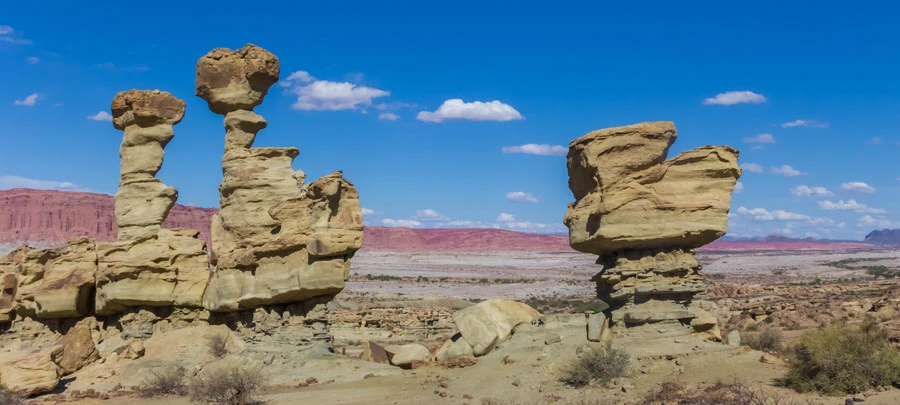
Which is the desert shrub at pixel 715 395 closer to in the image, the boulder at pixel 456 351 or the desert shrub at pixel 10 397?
the boulder at pixel 456 351

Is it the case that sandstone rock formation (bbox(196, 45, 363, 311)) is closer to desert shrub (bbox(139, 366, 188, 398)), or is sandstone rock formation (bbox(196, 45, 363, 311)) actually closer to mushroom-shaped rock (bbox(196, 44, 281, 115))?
mushroom-shaped rock (bbox(196, 44, 281, 115))

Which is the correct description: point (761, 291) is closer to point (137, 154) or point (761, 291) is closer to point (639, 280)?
point (639, 280)

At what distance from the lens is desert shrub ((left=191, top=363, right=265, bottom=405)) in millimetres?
14062

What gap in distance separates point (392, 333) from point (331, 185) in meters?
14.5

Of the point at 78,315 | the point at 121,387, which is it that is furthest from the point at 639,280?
the point at 78,315

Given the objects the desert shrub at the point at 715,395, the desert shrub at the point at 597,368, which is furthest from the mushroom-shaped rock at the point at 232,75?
the desert shrub at the point at 715,395

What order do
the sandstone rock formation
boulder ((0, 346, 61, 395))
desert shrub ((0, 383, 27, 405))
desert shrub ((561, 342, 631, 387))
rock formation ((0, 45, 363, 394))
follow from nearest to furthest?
desert shrub ((561, 342, 631, 387)) → desert shrub ((0, 383, 27, 405)) → boulder ((0, 346, 61, 395)) → the sandstone rock formation → rock formation ((0, 45, 363, 394))

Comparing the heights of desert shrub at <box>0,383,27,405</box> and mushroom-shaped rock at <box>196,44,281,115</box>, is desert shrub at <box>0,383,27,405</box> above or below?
below

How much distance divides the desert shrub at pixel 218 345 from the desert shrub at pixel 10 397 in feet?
13.4

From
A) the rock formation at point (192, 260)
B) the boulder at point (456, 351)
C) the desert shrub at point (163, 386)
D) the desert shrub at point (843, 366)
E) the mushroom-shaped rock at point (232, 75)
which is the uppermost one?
the mushroom-shaped rock at point (232, 75)

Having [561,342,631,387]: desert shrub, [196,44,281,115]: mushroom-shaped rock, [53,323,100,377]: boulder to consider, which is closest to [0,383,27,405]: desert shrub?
[53,323,100,377]: boulder

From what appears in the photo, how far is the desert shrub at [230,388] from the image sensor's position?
1406 centimetres

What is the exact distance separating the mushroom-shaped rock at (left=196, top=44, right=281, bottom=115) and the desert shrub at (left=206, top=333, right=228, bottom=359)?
19.0 feet

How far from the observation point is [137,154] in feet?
65.6
